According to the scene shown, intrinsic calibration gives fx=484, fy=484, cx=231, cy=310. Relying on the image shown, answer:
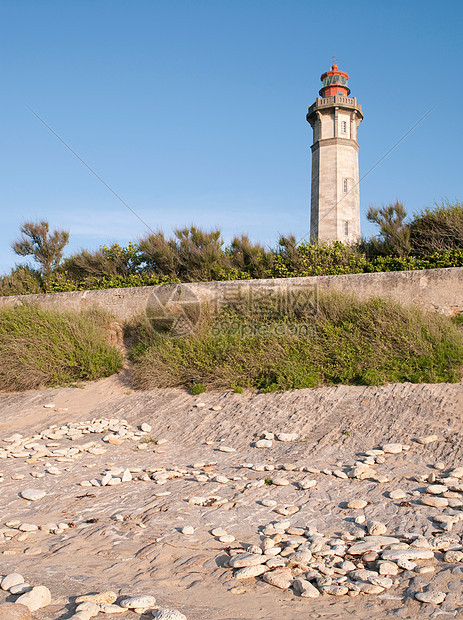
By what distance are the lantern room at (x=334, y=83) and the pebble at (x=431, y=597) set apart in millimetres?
23891

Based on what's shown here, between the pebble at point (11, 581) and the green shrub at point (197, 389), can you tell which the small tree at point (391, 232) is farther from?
the pebble at point (11, 581)

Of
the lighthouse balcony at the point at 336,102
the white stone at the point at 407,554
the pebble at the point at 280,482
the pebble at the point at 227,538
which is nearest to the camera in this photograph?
the white stone at the point at 407,554

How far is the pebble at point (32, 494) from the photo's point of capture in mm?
4984

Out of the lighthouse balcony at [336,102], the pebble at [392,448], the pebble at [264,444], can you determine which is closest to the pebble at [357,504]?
the pebble at [392,448]

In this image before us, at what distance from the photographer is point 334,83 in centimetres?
2358

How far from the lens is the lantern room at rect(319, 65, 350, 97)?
23500mm

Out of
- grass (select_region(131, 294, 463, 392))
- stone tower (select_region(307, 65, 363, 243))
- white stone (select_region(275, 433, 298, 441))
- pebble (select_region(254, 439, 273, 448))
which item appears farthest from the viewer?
stone tower (select_region(307, 65, 363, 243))

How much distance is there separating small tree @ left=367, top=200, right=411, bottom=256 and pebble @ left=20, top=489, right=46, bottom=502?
8.67m

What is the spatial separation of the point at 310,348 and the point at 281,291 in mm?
2060

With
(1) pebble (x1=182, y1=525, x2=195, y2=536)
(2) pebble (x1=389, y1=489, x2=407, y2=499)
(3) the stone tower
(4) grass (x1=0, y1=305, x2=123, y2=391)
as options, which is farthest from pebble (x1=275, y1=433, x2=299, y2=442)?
(3) the stone tower

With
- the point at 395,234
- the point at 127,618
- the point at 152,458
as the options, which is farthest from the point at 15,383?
the point at 395,234

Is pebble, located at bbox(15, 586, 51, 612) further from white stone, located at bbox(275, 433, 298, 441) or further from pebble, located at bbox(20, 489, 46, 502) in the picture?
white stone, located at bbox(275, 433, 298, 441)

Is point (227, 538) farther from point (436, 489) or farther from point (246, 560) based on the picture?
point (436, 489)

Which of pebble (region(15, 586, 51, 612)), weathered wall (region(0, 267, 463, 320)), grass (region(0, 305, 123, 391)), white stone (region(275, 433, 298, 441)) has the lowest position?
pebble (region(15, 586, 51, 612))
